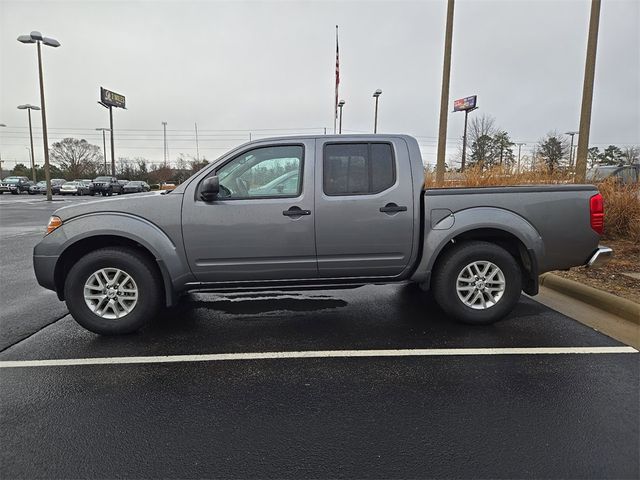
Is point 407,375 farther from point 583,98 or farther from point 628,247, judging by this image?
point 583,98

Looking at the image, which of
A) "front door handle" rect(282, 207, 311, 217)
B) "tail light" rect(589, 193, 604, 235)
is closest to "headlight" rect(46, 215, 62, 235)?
"front door handle" rect(282, 207, 311, 217)

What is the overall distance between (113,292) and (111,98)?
53727mm

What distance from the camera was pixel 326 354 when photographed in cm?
364

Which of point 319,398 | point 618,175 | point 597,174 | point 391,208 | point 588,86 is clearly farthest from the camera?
point 588,86

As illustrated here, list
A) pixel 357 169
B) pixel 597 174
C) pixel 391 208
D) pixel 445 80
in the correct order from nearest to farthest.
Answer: pixel 391 208
pixel 357 169
pixel 597 174
pixel 445 80

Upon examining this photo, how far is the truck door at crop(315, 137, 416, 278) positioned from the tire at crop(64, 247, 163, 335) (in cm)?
176

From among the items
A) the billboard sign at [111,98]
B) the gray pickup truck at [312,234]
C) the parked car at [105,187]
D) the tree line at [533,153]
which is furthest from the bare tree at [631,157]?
the billboard sign at [111,98]

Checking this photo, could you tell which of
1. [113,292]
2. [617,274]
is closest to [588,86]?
[617,274]

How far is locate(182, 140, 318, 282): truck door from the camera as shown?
4.01 m

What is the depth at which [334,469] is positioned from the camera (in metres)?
2.21

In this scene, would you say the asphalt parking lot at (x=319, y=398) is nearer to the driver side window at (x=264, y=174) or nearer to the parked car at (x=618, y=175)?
the driver side window at (x=264, y=174)

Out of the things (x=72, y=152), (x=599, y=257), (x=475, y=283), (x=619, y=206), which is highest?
(x=72, y=152)

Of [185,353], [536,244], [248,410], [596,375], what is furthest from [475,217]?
[185,353]

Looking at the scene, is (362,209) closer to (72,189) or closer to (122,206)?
(122,206)
